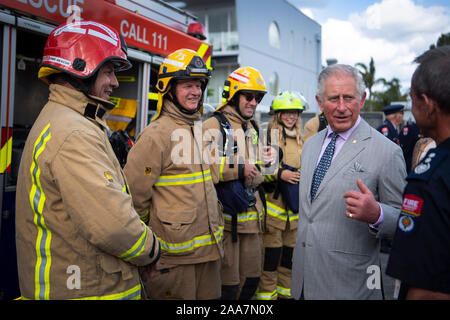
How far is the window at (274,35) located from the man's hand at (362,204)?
2524cm

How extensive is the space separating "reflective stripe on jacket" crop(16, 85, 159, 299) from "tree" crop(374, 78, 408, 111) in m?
36.1

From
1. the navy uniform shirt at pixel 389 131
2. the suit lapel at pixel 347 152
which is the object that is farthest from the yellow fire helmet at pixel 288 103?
the navy uniform shirt at pixel 389 131

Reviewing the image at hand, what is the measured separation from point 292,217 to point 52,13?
327 centimetres

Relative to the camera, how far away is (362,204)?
1830 mm

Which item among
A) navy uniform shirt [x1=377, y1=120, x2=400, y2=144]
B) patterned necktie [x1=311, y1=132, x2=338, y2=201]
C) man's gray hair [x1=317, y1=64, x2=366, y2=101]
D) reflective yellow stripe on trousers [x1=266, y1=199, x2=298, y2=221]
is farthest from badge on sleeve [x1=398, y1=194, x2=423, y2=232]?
navy uniform shirt [x1=377, y1=120, x2=400, y2=144]

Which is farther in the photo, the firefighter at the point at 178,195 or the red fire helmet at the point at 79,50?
the firefighter at the point at 178,195

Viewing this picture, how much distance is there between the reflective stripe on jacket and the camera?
69.8 inches

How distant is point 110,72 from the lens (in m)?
2.26

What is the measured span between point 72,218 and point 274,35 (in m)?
26.3

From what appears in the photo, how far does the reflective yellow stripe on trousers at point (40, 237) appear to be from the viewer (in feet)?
6.04

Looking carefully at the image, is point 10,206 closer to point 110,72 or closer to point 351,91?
point 110,72

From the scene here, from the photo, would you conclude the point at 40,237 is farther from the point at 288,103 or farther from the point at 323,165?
the point at 288,103

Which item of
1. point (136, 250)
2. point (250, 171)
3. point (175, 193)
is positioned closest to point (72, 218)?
point (136, 250)

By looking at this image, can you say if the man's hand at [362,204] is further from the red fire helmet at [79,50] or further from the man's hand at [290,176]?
the man's hand at [290,176]
